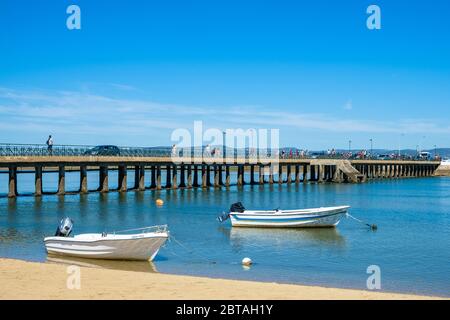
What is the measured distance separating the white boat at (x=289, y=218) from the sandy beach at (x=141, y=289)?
1762cm

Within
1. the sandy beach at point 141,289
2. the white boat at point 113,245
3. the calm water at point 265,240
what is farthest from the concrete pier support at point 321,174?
the sandy beach at point 141,289

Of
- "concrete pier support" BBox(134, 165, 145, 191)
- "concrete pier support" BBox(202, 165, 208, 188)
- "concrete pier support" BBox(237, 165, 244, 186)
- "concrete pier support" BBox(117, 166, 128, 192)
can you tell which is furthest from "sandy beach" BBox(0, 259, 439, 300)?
"concrete pier support" BBox(237, 165, 244, 186)

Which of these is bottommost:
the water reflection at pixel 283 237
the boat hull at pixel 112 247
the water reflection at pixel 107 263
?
the water reflection at pixel 283 237

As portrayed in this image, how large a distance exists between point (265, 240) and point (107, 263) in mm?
10398

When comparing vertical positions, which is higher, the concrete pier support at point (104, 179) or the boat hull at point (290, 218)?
the concrete pier support at point (104, 179)

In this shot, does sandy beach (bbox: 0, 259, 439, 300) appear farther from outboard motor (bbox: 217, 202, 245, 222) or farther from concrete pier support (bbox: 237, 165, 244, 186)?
concrete pier support (bbox: 237, 165, 244, 186)

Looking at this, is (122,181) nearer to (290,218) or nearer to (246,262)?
(290,218)

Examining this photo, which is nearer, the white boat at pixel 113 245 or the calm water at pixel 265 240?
the calm water at pixel 265 240

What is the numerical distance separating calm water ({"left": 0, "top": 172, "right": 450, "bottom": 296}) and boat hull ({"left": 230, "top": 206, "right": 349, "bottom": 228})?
0.71 m

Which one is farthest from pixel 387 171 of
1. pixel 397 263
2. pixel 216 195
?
pixel 397 263

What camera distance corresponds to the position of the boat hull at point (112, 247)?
2300 centimetres

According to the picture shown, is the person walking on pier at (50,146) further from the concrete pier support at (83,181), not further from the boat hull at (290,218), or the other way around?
the boat hull at (290,218)

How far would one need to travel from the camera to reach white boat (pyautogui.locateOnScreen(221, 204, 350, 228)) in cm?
3578

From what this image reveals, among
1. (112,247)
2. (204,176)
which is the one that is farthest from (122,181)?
(112,247)
